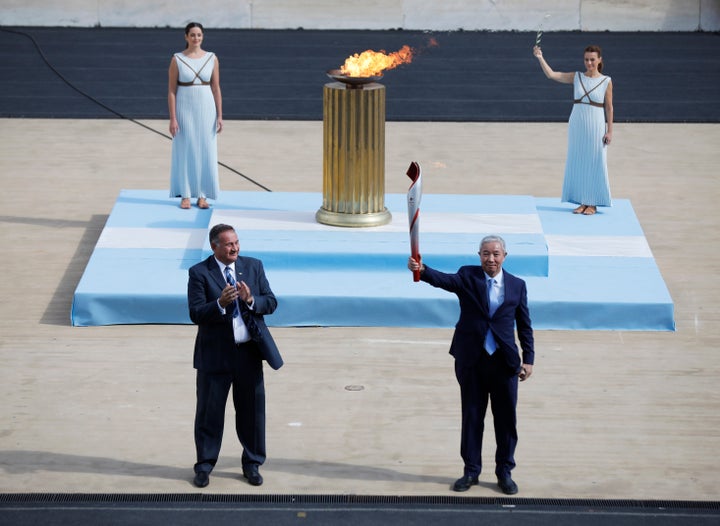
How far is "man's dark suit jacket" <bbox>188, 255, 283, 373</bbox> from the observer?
6.50 metres

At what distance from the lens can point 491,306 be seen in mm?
6559

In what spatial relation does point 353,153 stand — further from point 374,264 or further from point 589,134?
point 589,134

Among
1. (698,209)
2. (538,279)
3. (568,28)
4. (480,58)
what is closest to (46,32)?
(480,58)

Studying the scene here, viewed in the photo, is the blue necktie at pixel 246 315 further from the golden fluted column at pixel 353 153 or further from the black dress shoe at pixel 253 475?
the golden fluted column at pixel 353 153

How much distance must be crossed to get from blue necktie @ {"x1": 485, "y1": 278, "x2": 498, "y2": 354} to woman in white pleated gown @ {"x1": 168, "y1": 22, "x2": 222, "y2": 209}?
4842 mm

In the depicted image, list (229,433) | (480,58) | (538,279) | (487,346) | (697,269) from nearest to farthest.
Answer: (487,346)
(229,433)
(538,279)
(697,269)
(480,58)

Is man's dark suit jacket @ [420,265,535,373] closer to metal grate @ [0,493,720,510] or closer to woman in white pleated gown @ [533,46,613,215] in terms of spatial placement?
metal grate @ [0,493,720,510]

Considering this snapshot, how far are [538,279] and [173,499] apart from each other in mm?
3987

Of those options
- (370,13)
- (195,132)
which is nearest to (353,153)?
(195,132)

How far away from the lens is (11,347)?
8727 mm

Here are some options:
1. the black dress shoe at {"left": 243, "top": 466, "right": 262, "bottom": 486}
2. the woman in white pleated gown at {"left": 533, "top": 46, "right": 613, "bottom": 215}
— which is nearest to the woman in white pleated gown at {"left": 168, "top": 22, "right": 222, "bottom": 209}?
the woman in white pleated gown at {"left": 533, "top": 46, "right": 613, "bottom": 215}

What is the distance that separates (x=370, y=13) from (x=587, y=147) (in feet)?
43.1

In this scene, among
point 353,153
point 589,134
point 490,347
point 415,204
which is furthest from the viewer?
point 589,134

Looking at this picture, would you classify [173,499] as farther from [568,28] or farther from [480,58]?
[568,28]
